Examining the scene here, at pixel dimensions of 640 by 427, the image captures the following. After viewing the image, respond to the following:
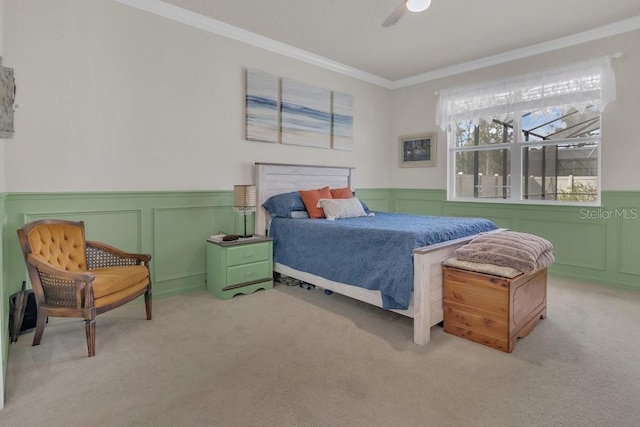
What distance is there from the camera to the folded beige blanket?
2.41m

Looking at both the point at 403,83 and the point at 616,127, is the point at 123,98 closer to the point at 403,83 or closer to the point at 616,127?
the point at 403,83

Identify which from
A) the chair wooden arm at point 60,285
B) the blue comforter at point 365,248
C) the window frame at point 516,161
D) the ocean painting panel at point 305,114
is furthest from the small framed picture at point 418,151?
the chair wooden arm at point 60,285

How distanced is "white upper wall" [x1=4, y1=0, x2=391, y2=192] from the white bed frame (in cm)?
23

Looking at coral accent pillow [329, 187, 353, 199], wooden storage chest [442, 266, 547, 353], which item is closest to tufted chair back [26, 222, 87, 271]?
coral accent pillow [329, 187, 353, 199]

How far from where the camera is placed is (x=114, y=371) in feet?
6.91

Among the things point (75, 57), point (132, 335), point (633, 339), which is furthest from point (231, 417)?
point (75, 57)

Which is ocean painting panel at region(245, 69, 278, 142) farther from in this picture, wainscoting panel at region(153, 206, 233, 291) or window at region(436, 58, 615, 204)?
window at region(436, 58, 615, 204)

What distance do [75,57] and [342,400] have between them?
3.23 m

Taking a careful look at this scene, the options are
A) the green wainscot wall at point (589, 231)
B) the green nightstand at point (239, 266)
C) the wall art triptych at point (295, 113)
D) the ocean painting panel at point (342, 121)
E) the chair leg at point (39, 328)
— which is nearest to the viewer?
the chair leg at point (39, 328)

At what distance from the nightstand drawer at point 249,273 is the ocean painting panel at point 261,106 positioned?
1.43 meters

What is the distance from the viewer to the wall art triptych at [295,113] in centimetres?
404

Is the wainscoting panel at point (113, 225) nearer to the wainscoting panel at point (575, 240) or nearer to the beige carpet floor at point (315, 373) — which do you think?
the beige carpet floor at point (315, 373)

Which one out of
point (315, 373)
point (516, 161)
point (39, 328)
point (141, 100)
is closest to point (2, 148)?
point (141, 100)

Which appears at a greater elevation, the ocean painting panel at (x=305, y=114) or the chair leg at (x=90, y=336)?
the ocean painting panel at (x=305, y=114)
